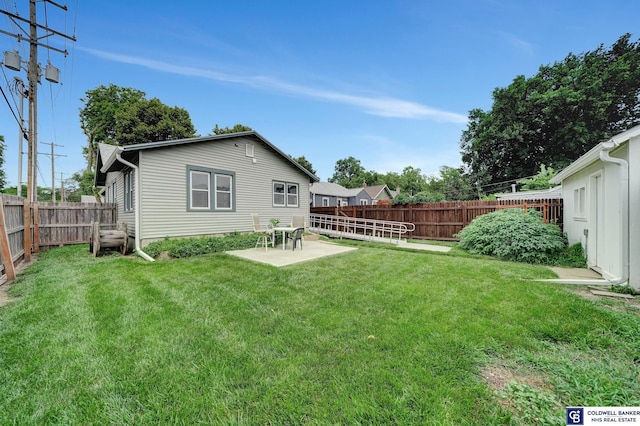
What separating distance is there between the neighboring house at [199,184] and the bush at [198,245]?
0.49 meters

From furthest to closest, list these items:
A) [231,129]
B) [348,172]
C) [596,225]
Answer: [348,172], [231,129], [596,225]

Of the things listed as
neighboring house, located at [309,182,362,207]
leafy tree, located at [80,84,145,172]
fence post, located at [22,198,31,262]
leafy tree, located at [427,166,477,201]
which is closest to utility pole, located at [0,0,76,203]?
fence post, located at [22,198,31,262]

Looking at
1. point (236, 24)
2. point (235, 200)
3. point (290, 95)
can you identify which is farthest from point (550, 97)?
point (235, 200)

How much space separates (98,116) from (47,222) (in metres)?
25.1

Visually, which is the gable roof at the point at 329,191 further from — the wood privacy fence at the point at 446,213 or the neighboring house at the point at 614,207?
Answer: the neighboring house at the point at 614,207

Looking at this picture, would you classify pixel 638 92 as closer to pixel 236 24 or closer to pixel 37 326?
pixel 236 24

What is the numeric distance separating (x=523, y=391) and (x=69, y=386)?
11.8ft

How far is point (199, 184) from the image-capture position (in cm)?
943

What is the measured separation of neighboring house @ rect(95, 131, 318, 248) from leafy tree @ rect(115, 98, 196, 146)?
47.8 ft

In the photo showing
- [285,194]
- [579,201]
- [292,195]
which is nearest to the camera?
[579,201]

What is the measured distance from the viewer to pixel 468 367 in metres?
2.30

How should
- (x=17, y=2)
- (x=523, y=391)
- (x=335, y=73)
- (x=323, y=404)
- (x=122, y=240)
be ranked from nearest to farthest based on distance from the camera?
(x=323, y=404) < (x=523, y=391) < (x=122, y=240) < (x=17, y=2) < (x=335, y=73)

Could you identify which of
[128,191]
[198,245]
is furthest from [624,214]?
[128,191]

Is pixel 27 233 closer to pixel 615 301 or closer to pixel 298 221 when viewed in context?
pixel 298 221
